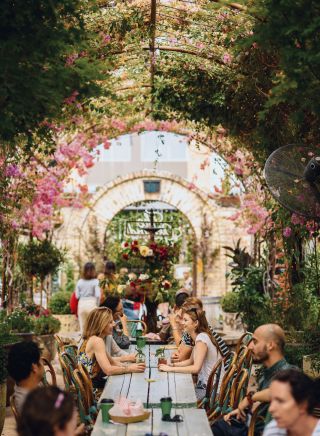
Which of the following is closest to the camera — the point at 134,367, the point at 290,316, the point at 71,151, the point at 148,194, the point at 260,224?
the point at 134,367

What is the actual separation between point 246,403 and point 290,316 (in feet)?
14.2

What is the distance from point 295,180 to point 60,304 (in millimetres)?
10532

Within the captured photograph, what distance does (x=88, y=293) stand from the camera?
977 cm

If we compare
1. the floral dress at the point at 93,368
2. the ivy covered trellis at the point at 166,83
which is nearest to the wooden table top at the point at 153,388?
the floral dress at the point at 93,368

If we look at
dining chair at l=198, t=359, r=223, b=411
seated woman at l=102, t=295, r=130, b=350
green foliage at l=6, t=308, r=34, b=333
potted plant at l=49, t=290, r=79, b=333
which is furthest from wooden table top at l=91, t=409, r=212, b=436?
potted plant at l=49, t=290, r=79, b=333

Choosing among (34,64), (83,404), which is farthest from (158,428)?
(34,64)

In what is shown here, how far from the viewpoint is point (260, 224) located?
11.2 metres

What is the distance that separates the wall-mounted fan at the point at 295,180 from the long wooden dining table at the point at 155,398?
1.48 metres

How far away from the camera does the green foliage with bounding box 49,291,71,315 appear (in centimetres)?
1580

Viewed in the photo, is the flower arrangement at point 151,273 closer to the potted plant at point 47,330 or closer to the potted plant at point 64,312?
the potted plant at point 47,330

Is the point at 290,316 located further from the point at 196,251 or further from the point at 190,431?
the point at 196,251

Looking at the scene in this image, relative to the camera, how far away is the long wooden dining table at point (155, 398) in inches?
152

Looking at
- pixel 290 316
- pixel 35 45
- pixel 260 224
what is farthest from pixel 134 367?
pixel 260 224

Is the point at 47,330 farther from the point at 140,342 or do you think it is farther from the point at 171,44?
the point at 171,44
